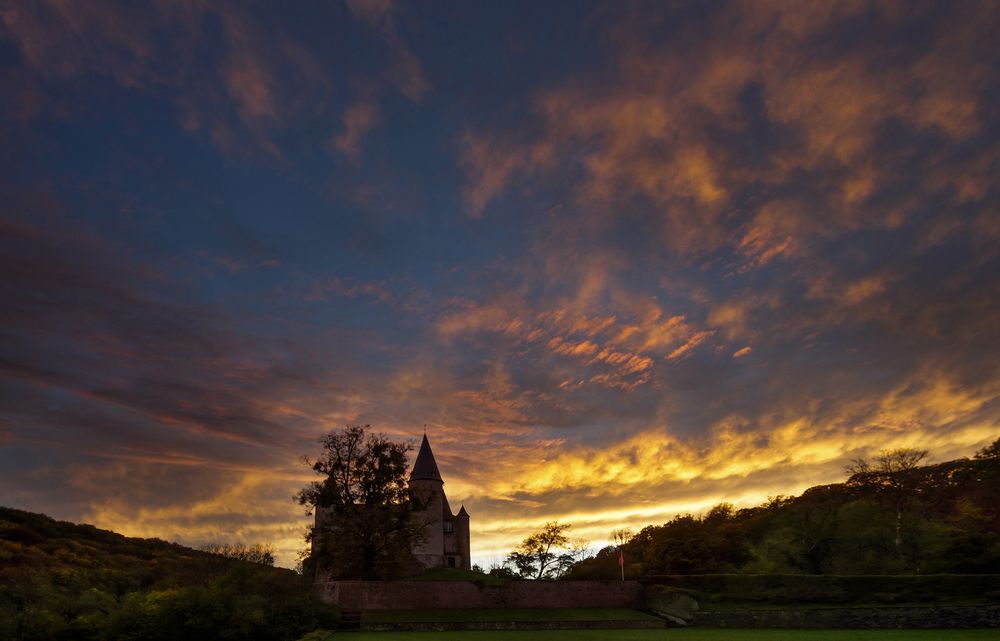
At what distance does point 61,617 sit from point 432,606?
19788mm

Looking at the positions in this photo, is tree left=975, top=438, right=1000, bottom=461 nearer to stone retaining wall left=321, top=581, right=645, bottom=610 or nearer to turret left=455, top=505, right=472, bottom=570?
stone retaining wall left=321, top=581, right=645, bottom=610

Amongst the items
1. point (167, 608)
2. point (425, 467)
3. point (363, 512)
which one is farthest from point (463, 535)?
point (167, 608)

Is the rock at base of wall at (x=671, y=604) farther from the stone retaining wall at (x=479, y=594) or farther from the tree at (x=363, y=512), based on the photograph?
the tree at (x=363, y=512)

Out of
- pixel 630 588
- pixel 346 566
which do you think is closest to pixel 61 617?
pixel 346 566

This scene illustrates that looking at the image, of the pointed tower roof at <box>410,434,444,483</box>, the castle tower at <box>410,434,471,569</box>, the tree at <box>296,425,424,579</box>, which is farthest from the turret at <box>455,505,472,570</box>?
the tree at <box>296,425,424,579</box>

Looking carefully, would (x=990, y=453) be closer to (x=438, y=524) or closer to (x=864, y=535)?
(x=864, y=535)

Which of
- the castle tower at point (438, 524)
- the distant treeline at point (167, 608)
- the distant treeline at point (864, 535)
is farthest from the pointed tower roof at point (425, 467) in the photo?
the distant treeline at point (167, 608)

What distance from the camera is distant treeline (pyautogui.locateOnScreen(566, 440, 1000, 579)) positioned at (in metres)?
43.7

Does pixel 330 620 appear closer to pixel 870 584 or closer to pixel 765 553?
pixel 870 584

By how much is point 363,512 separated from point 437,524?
27.7m

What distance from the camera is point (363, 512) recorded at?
144ft

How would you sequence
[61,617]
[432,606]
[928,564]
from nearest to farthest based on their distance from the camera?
[61,617], [432,606], [928,564]

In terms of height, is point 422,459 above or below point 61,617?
A: above

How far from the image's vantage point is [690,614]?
123ft
